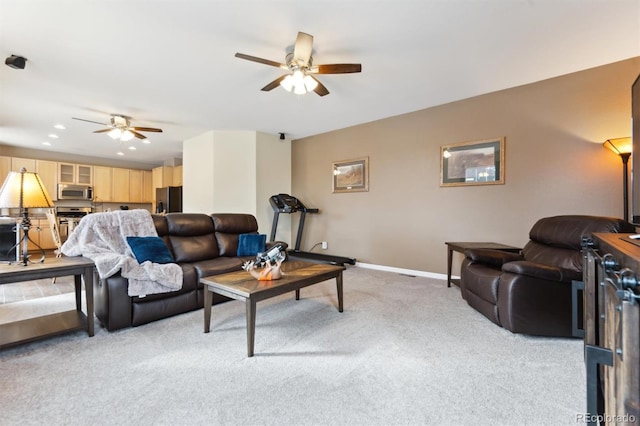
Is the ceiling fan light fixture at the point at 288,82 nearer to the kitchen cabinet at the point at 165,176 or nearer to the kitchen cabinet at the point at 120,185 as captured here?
the kitchen cabinet at the point at 165,176

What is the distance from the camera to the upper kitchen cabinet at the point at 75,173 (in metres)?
6.76

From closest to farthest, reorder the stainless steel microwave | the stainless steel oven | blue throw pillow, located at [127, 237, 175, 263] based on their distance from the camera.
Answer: blue throw pillow, located at [127, 237, 175, 263] < the stainless steel oven < the stainless steel microwave

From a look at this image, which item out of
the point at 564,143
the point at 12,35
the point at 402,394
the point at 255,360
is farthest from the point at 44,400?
the point at 564,143

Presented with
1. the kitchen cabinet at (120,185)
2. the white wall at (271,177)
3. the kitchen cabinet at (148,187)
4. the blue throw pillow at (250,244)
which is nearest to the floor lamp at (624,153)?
the blue throw pillow at (250,244)

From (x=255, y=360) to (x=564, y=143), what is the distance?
4.00 metres

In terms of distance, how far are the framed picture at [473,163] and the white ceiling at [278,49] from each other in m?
0.70

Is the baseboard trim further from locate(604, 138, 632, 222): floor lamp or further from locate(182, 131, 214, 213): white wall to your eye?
locate(182, 131, 214, 213): white wall

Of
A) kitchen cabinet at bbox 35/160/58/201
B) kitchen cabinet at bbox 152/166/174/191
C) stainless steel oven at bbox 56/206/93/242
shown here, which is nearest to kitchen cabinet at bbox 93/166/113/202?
stainless steel oven at bbox 56/206/93/242

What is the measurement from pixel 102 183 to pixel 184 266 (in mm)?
6309

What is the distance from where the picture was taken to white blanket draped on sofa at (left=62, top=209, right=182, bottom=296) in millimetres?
2389

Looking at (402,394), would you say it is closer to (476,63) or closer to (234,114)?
(476,63)

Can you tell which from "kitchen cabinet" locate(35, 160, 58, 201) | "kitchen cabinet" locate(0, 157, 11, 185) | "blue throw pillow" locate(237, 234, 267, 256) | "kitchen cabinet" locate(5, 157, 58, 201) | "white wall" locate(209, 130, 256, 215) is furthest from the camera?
"kitchen cabinet" locate(35, 160, 58, 201)

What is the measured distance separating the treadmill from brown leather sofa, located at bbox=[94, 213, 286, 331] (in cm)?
127

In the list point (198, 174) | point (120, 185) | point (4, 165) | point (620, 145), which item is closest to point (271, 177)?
point (198, 174)
